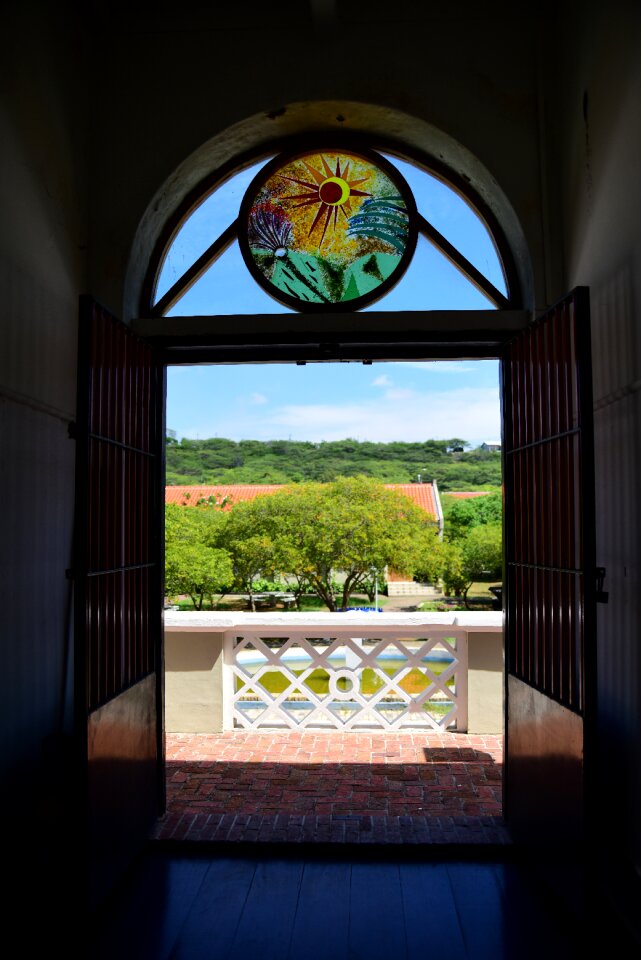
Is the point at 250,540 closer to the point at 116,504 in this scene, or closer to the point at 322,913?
the point at 116,504

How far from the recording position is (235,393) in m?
35.0

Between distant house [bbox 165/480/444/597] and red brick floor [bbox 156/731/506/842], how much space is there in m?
18.1

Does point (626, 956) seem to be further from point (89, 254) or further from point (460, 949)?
point (89, 254)

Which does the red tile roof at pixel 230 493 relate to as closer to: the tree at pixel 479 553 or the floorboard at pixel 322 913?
the tree at pixel 479 553

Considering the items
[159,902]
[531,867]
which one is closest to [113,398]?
[159,902]

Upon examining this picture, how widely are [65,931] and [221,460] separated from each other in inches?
1136

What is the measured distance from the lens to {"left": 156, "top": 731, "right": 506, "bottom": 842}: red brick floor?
11.5 ft

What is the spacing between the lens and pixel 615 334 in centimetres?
288

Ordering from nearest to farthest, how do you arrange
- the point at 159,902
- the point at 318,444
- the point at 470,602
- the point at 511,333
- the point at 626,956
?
the point at 626,956 → the point at 159,902 → the point at 511,333 → the point at 470,602 → the point at 318,444

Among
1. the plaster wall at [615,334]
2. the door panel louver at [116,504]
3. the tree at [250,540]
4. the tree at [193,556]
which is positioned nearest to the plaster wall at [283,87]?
the plaster wall at [615,334]

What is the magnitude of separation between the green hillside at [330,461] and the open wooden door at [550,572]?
2633 centimetres

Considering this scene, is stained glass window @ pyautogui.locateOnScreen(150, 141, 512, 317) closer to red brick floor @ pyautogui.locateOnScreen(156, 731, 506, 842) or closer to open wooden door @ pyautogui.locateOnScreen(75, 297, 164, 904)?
open wooden door @ pyautogui.locateOnScreen(75, 297, 164, 904)

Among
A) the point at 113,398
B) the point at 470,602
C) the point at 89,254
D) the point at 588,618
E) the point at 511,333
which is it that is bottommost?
the point at 470,602

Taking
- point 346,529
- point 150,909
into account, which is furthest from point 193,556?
point 150,909
